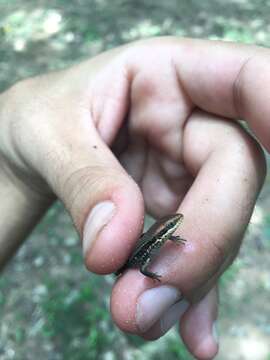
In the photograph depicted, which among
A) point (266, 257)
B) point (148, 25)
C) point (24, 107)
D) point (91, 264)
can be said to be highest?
point (24, 107)

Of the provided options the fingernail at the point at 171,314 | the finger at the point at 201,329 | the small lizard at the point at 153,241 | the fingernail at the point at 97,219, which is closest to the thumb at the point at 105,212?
the fingernail at the point at 97,219

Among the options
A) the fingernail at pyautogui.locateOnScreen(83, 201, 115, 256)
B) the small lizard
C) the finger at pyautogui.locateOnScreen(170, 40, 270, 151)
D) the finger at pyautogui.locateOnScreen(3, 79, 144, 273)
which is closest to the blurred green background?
the finger at pyautogui.locateOnScreen(3, 79, 144, 273)

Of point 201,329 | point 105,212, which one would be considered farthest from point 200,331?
point 105,212

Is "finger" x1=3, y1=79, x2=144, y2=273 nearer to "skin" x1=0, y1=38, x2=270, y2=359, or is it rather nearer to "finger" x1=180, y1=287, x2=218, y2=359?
"skin" x1=0, y1=38, x2=270, y2=359

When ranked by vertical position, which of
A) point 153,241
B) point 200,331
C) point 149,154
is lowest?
point 200,331

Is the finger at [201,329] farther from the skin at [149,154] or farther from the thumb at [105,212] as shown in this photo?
the thumb at [105,212]

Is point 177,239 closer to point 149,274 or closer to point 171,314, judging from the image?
point 149,274

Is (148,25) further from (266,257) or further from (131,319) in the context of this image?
(131,319)

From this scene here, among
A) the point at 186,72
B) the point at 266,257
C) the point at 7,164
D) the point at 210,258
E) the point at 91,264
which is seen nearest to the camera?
the point at 91,264

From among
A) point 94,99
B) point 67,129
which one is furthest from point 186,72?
point 67,129
